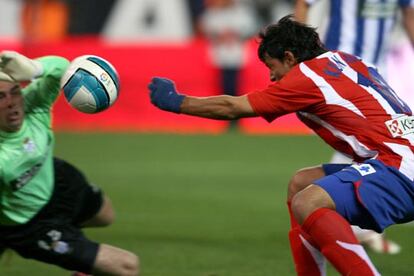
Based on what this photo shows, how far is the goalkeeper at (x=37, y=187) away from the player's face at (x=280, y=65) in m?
1.27

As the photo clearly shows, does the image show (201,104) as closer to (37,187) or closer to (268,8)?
(37,187)

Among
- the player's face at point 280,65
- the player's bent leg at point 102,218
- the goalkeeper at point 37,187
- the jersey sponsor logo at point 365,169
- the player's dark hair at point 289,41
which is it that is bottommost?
the player's bent leg at point 102,218

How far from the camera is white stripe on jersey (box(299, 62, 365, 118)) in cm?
543

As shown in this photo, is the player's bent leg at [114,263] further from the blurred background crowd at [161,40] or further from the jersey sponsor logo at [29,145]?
the blurred background crowd at [161,40]

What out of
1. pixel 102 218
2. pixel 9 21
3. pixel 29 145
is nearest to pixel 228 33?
pixel 9 21

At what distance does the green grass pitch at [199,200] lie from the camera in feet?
23.9

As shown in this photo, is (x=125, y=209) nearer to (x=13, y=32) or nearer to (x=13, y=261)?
(x=13, y=261)

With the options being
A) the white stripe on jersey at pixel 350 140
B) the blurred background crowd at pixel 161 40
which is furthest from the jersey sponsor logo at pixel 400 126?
the blurred background crowd at pixel 161 40

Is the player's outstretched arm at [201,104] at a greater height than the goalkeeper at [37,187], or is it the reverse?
the player's outstretched arm at [201,104]

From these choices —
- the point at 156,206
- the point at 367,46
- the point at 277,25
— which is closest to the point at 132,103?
the point at 156,206

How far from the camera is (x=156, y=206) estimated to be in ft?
32.8

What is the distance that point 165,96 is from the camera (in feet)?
18.1

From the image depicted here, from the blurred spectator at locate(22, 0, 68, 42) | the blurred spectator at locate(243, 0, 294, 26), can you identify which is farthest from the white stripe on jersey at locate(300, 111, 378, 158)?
the blurred spectator at locate(22, 0, 68, 42)

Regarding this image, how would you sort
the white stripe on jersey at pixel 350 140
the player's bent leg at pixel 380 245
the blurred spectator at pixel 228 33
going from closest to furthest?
the white stripe on jersey at pixel 350 140, the player's bent leg at pixel 380 245, the blurred spectator at pixel 228 33
